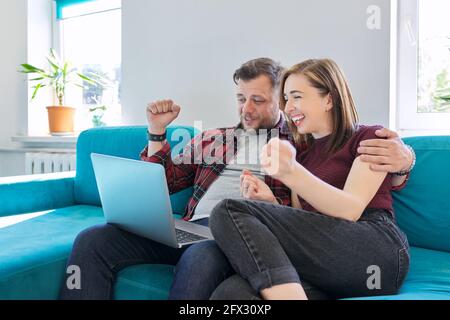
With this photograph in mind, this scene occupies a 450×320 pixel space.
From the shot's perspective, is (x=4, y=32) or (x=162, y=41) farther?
(x=4, y=32)

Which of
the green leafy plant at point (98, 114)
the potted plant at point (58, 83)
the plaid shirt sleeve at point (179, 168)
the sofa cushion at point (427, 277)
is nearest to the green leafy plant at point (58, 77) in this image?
the potted plant at point (58, 83)

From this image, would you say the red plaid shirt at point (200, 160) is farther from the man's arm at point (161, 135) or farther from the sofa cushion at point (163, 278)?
the sofa cushion at point (163, 278)

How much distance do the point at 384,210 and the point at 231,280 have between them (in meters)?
0.43

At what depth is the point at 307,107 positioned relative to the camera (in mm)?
1093

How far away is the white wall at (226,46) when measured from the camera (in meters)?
1.58

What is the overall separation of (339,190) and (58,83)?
7.77 feet

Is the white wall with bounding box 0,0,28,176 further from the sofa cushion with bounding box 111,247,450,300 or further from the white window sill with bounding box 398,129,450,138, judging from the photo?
the white window sill with bounding box 398,129,450,138

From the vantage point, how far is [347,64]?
1.61 meters

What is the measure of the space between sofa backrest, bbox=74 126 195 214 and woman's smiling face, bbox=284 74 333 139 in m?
0.71

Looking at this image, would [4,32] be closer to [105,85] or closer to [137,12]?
[105,85]

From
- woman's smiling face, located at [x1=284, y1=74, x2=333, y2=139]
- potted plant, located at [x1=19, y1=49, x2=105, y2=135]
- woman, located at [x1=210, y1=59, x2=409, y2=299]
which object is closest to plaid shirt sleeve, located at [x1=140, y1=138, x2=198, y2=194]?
woman's smiling face, located at [x1=284, y1=74, x2=333, y2=139]

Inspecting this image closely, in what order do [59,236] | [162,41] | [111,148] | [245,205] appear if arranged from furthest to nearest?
[162,41]
[111,148]
[59,236]
[245,205]

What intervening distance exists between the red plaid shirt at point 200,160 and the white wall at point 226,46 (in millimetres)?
423

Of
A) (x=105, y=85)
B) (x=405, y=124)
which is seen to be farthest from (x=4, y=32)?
(x=405, y=124)
